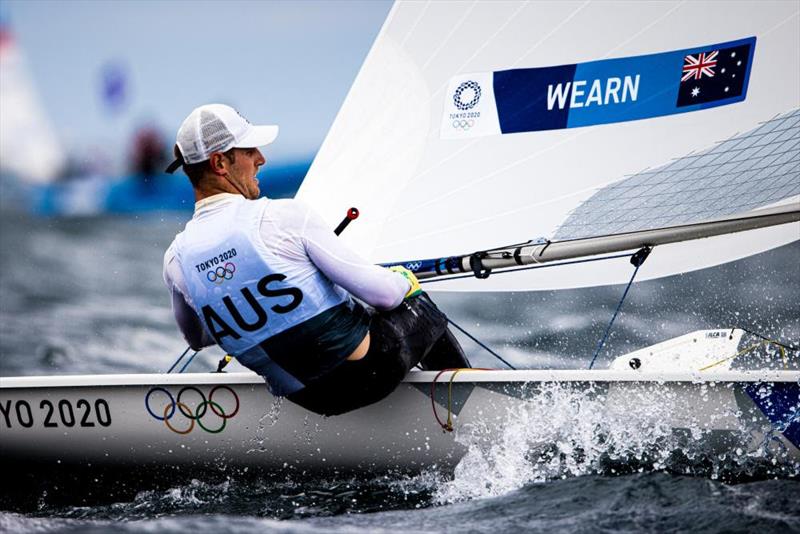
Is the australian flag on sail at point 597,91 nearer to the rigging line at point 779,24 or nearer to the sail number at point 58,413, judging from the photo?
the rigging line at point 779,24

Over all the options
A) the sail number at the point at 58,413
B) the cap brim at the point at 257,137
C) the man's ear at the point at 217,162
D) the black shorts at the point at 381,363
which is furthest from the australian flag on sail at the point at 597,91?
the sail number at the point at 58,413

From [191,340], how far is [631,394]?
1.00 m

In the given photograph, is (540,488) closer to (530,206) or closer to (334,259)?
(334,259)

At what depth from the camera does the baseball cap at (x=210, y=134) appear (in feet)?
7.17

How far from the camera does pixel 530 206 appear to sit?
2854 mm

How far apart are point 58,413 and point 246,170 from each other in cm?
90

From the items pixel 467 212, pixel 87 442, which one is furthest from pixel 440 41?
pixel 87 442

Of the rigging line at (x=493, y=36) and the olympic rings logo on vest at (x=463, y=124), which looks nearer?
the rigging line at (x=493, y=36)

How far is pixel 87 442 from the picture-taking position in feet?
8.75

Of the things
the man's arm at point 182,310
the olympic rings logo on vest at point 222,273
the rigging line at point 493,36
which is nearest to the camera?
the olympic rings logo on vest at point 222,273

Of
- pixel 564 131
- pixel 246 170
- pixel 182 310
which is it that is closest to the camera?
pixel 246 170

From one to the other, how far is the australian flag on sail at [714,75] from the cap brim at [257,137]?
1073mm

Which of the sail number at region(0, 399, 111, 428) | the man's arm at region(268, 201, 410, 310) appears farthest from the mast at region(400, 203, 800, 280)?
the sail number at region(0, 399, 111, 428)

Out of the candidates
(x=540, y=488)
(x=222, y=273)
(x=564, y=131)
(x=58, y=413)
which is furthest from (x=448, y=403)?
(x=58, y=413)
